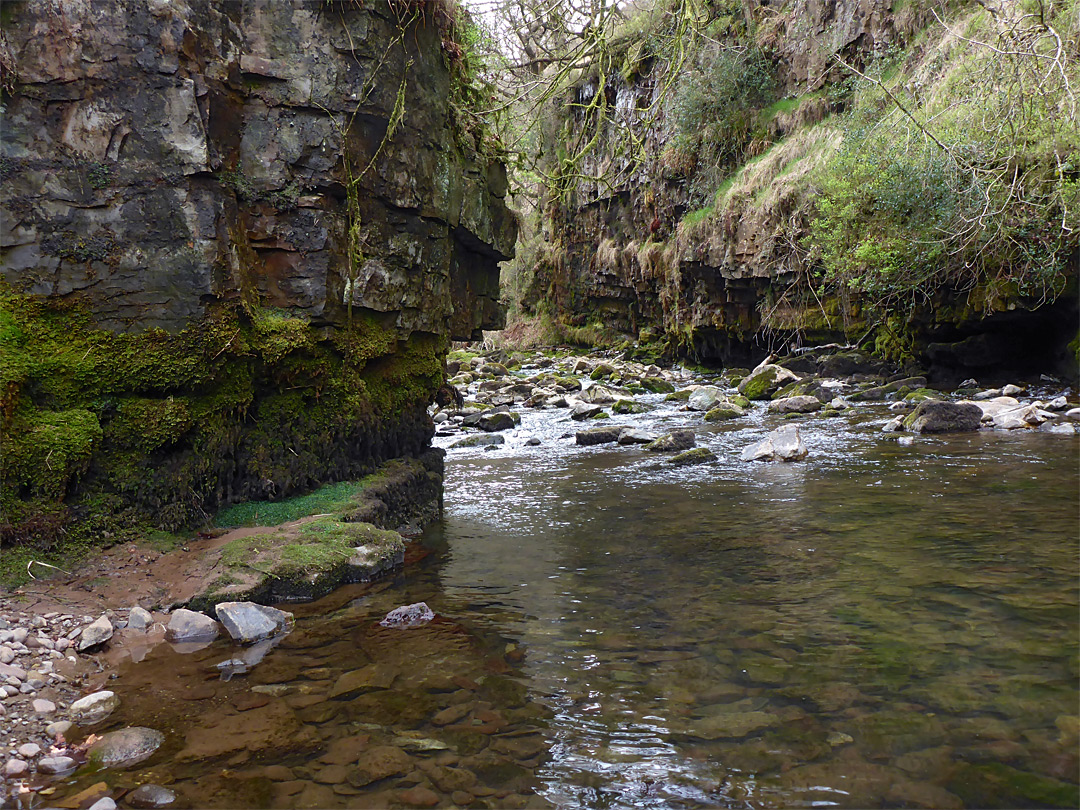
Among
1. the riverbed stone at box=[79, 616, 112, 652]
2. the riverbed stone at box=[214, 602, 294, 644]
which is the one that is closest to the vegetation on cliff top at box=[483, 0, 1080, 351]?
the riverbed stone at box=[214, 602, 294, 644]

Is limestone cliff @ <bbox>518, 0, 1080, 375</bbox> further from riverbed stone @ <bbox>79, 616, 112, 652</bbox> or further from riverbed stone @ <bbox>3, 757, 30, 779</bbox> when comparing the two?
riverbed stone @ <bbox>3, 757, 30, 779</bbox>

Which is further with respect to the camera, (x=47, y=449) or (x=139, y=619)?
(x=47, y=449)

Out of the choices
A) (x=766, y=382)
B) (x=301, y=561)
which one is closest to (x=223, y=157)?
(x=301, y=561)

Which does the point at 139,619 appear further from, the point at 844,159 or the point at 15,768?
the point at 844,159

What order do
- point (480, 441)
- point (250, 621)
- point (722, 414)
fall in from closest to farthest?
point (250, 621), point (480, 441), point (722, 414)

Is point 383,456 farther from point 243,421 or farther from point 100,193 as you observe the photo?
point 100,193

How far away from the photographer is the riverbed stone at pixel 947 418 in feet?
30.2

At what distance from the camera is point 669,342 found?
78.1 feet

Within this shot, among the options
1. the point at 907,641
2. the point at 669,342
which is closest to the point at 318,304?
the point at 907,641

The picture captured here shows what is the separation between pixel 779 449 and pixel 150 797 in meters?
7.52

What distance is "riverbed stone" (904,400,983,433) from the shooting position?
30.2 ft

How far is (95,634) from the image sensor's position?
3576mm

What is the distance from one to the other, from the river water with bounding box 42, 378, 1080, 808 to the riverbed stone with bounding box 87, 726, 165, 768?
63mm

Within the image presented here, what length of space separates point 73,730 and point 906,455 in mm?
8030
